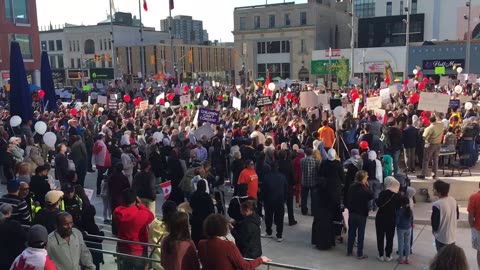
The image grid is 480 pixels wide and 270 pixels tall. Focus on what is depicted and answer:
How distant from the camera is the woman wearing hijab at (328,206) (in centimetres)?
905

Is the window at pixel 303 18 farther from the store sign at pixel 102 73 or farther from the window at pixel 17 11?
the window at pixel 17 11

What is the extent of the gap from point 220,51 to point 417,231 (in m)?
81.1

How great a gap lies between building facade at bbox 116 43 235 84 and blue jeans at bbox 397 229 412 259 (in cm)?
5763

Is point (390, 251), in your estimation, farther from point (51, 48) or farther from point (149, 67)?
point (51, 48)

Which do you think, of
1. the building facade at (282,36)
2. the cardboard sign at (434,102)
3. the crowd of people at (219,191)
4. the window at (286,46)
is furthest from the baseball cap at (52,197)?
the window at (286,46)

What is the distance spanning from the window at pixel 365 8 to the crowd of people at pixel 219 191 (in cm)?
5711

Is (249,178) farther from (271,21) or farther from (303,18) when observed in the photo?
(271,21)

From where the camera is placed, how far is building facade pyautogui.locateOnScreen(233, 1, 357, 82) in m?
61.6

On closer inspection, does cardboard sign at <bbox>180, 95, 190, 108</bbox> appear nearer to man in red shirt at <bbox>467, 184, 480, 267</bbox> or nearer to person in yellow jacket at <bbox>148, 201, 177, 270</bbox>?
person in yellow jacket at <bbox>148, 201, 177, 270</bbox>

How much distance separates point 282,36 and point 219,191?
2153 inches

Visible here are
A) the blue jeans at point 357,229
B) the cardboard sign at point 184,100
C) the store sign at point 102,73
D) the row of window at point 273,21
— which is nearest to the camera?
the blue jeans at point 357,229

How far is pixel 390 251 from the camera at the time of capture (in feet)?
28.2

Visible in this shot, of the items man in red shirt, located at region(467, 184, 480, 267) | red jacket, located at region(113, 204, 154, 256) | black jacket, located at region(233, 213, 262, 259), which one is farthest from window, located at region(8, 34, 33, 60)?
man in red shirt, located at region(467, 184, 480, 267)

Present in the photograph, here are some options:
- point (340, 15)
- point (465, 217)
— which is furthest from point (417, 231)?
point (340, 15)
